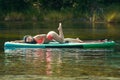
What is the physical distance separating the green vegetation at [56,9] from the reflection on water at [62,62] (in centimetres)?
3487

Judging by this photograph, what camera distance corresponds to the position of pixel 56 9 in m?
65.6

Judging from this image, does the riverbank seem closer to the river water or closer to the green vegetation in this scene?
the green vegetation

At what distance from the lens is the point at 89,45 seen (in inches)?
1111

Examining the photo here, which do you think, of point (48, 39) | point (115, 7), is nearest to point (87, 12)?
point (115, 7)

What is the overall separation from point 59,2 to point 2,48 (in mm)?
39299

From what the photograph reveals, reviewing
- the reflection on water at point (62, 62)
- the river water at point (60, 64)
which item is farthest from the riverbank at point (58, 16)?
the reflection on water at point (62, 62)

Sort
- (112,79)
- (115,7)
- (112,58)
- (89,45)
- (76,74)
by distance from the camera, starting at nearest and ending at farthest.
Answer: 1. (112,79)
2. (76,74)
3. (112,58)
4. (89,45)
5. (115,7)

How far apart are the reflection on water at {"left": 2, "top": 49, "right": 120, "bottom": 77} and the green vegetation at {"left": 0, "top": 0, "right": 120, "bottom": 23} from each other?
114ft

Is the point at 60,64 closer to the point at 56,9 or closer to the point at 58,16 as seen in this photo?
the point at 58,16

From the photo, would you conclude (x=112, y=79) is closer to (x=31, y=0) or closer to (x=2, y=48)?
(x=2, y=48)

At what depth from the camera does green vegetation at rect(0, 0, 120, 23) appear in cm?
6323

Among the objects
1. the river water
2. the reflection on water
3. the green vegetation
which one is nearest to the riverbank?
the green vegetation

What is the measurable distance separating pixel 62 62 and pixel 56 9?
4365 centimetres

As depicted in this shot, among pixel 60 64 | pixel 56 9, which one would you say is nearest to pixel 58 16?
pixel 56 9
